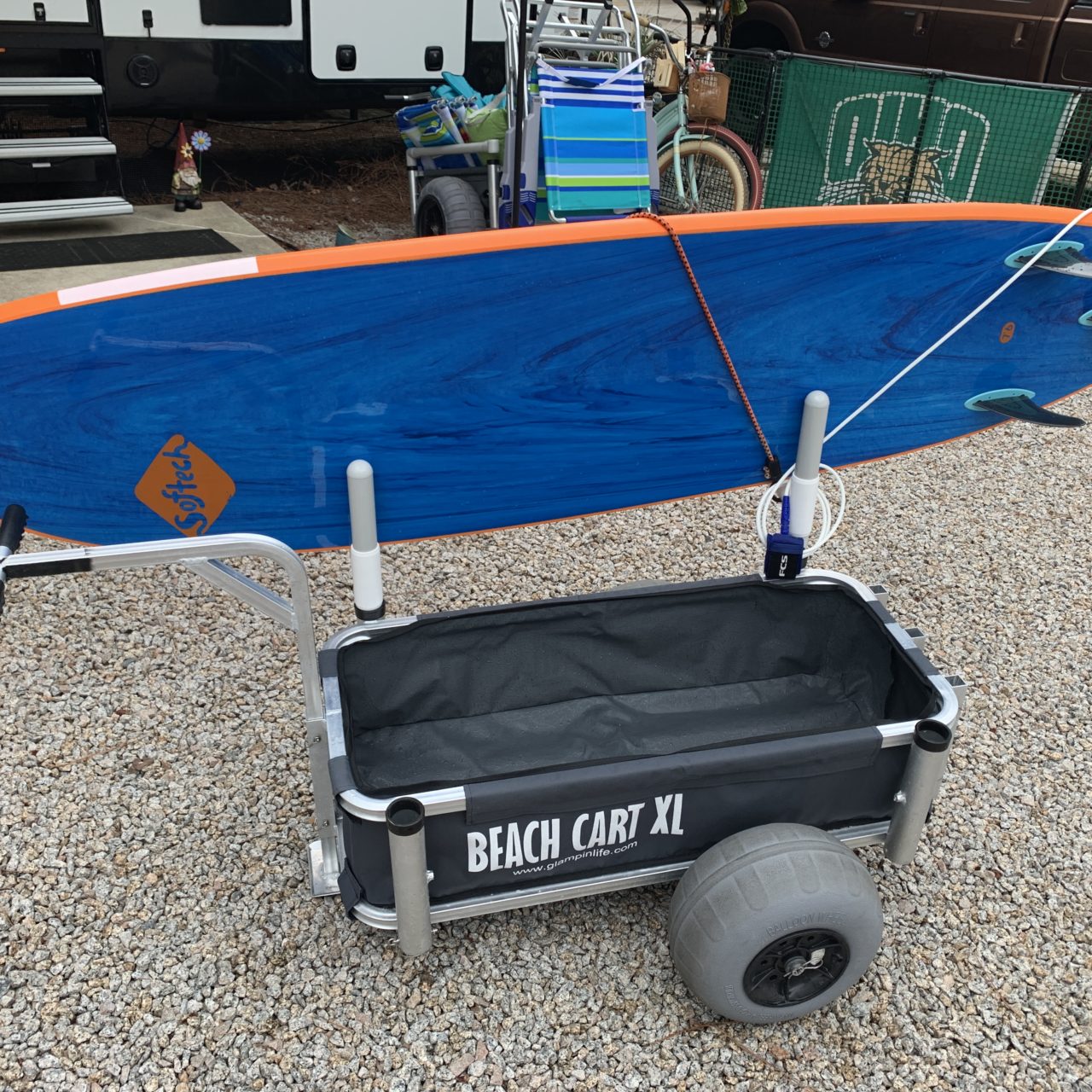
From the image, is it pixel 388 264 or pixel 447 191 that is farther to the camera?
pixel 447 191

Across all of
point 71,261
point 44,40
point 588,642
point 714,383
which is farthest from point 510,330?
point 44,40

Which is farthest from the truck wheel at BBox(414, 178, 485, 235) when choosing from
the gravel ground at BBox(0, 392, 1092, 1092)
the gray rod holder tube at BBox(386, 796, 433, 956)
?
the gray rod holder tube at BBox(386, 796, 433, 956)

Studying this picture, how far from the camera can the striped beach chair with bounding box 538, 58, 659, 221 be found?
5.25 metres

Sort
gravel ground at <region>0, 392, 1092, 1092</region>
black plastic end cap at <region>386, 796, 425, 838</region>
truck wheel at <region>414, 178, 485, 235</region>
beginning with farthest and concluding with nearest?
truck wheel at <region>414, 178, 485, 235</region> → gravel ground at <region>0, 392, 1092, 1092</region> → black plastic end cap at <region>386, 796, 425, 838</region>

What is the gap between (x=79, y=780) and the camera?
8.76 ft

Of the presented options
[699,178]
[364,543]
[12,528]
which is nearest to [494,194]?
[699,178]

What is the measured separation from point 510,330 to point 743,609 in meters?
0.95

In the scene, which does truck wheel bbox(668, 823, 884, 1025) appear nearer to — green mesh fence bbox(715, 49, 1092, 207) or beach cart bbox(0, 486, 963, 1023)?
beach cart bbox(0, 486, 963, 1023)

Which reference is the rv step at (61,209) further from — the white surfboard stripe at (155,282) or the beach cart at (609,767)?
the beach cart at (609,767)

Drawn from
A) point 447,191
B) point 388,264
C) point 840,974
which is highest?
point 388,264

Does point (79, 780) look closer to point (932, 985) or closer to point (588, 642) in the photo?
point (588, 642)

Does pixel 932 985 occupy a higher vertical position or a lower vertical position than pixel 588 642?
lower

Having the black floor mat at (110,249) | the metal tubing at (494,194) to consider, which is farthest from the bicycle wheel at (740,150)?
the black floor mat at (110,249)

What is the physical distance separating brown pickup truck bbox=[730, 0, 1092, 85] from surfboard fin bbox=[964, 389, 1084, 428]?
544 centimetres
